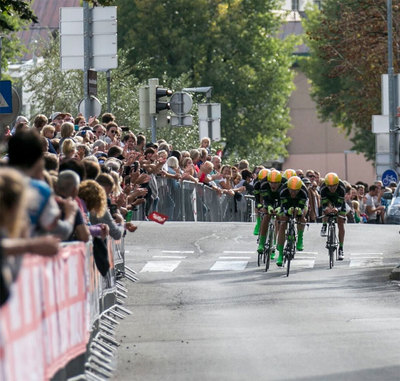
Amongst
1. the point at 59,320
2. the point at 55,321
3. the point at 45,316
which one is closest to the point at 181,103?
the point at 59,320

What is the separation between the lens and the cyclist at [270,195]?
2786 centimetres

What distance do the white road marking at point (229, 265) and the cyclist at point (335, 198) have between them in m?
1.82

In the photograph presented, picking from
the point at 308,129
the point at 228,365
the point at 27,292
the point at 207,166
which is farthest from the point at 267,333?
the point at 308,129

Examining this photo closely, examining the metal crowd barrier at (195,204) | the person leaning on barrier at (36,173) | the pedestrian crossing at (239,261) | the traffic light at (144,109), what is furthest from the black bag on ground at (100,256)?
the traffic light at (144,109)

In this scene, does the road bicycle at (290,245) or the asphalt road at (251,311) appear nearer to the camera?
the asphalt road at (251,311)

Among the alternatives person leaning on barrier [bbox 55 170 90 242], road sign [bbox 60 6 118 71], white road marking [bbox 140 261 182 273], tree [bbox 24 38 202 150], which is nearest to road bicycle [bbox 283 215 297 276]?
white road marking [bbox 140 261 182 273]

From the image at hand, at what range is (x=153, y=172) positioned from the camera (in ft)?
99.1

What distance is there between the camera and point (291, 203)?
2777 centimetres

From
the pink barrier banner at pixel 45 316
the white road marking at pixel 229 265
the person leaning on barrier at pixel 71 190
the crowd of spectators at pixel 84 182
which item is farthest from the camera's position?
the white road marking at pixel 229 265

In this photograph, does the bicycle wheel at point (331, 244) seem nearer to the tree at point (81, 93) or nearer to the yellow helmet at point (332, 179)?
the yellow helmet at point (332, 179)

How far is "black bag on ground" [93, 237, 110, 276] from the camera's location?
→ 14.7 m

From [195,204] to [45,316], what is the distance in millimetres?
26924

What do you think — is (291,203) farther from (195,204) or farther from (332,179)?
(195,204)

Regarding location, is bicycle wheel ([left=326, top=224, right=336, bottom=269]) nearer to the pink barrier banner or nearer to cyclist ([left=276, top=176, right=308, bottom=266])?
cyclist ([left=276, top=176, right=308, bottom=266])
